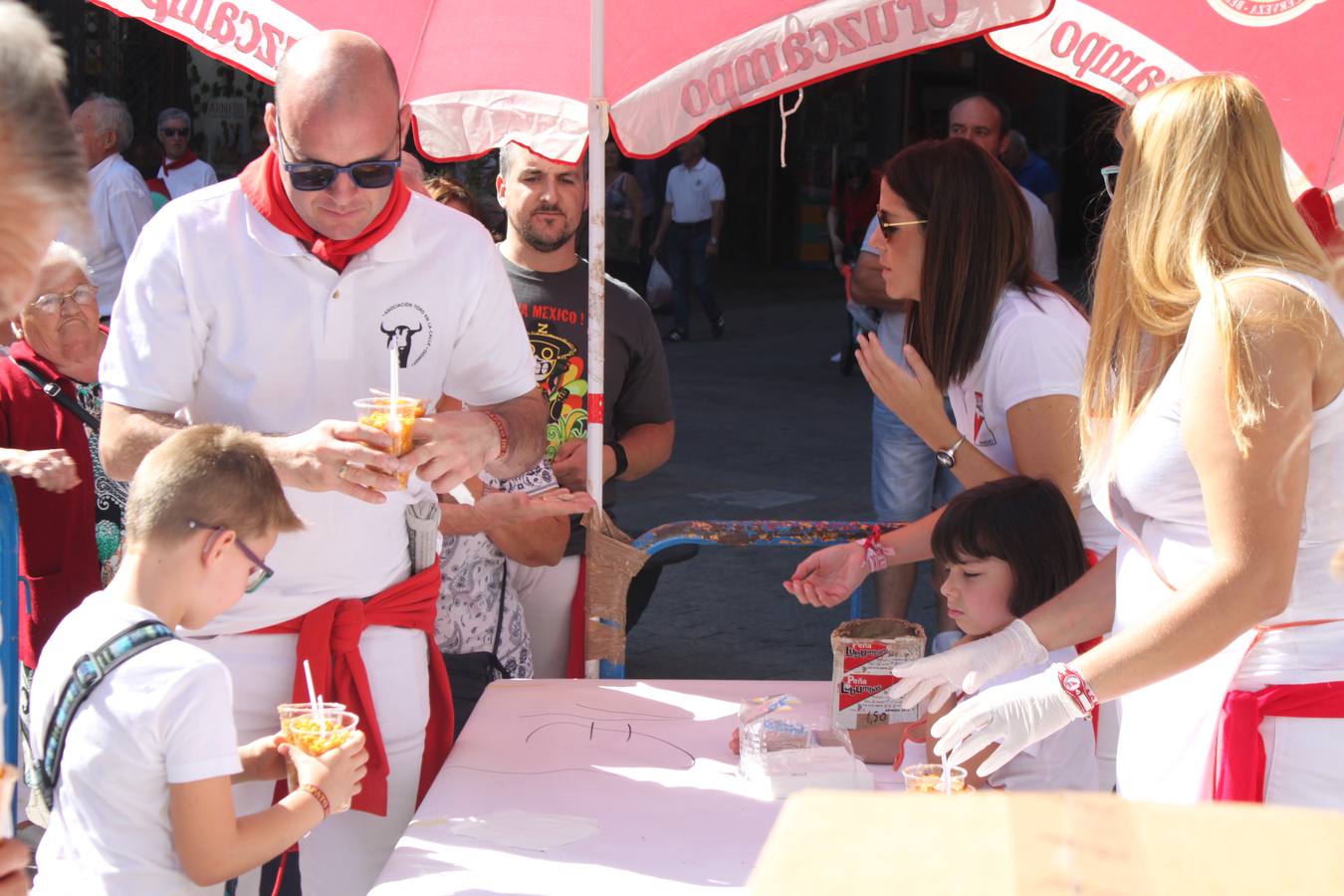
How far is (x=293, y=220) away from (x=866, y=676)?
1524 millimetres

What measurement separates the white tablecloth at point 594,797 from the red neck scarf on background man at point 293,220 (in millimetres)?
1054

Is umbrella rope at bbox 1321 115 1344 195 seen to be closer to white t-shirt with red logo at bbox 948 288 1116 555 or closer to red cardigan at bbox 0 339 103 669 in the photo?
white t-shirt with red logo at bbox 948 288 1116 555

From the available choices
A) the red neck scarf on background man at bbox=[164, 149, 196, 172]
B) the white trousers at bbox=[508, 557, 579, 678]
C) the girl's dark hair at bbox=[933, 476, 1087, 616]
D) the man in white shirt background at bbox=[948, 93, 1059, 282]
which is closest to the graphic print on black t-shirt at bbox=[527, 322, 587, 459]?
the white trousers at bbox=[508, 557, 579, 678]

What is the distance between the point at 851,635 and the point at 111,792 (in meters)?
1.55

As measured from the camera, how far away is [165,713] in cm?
213

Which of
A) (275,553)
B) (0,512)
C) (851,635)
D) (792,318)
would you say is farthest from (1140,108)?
(792,318)

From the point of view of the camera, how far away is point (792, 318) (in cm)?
1555

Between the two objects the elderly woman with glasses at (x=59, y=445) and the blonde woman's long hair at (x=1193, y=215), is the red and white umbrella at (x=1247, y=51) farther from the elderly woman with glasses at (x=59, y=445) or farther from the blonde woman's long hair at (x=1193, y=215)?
the elderly woman with glasses at (x=59, y=445)

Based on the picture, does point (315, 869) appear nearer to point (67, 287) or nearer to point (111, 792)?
point (111, 792)

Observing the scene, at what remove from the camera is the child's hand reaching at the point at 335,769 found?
238 centimetres

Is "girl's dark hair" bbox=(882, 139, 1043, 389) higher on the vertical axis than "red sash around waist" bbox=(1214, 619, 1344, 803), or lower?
higher

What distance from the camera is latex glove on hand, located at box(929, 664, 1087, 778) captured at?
85.1 inches

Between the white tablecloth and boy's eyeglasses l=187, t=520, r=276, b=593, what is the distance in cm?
53

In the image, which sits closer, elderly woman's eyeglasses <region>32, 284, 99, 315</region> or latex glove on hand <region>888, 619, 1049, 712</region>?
latex glove on hand <region>888, 619, 1049, 712</region>
